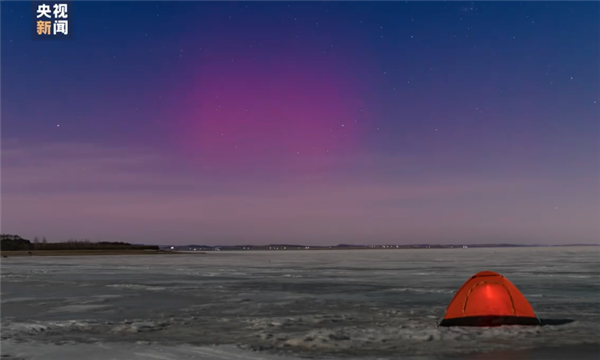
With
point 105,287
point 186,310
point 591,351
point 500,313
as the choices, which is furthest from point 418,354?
point 105,287

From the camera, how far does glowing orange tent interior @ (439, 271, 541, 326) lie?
1266cm

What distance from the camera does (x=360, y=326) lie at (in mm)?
12812

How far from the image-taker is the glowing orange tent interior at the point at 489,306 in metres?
12.7

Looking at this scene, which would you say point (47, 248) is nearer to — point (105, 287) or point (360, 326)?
point (105, 287)

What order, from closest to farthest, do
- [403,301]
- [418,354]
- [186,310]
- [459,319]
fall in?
[418,354]
[459,319]
[186,310]
[403,301]

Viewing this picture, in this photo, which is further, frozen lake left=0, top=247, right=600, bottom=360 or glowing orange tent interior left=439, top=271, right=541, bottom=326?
glowing orange tent interior left=439, top=271, right=541, bottom=326

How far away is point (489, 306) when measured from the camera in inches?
505

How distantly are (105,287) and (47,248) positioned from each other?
109532 mm

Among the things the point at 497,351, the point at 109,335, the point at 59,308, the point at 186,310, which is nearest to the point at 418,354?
the point at 497,351

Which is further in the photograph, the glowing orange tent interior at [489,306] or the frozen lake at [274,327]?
the glowing orange tent interior at [489,306]

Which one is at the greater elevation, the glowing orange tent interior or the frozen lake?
the glowing orange tent interior

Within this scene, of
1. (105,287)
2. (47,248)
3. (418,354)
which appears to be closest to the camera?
(418,354)

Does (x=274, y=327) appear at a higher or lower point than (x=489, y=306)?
lower

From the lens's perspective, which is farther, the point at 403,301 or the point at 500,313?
the point at 403,301
